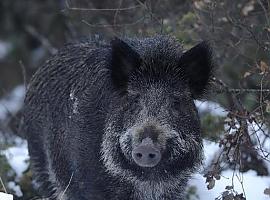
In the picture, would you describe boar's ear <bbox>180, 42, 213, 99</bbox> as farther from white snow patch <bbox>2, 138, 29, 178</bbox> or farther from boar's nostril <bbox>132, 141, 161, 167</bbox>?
white snow patch <bbox>2, 138, 29, 178</bbox>

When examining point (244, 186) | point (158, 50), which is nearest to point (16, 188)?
point (244, 186)

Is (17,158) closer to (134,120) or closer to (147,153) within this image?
(134,120)

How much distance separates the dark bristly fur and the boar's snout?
0.04 metres

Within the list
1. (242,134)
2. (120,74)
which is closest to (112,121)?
(120,74)

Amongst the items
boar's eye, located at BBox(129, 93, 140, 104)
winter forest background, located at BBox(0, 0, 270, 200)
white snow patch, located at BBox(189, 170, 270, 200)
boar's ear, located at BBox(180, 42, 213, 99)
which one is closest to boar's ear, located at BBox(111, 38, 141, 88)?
boar's eye, located at BBox(129, 93, 140, 104)

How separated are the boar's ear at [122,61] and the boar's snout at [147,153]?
766 mm

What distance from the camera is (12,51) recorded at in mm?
16484

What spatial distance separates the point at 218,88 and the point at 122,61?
1.32 metres

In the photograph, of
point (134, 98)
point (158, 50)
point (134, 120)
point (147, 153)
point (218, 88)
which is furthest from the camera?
point (218, 88)

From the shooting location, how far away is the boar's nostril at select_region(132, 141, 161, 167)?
17.2 feet

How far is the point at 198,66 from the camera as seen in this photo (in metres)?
5.97

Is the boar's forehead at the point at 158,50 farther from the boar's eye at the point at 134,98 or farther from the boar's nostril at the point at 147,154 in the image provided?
the boar's nostril at the point at 147,154

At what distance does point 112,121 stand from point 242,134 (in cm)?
114

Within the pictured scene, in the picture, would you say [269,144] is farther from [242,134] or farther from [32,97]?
[32,97]
